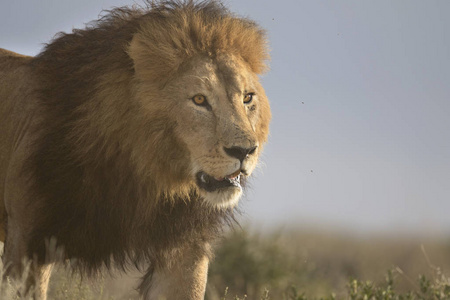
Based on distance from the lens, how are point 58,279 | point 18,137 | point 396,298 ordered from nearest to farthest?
1. point 396,298
2. point 18,137
3. point 58,279

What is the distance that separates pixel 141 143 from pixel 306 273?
288 inches

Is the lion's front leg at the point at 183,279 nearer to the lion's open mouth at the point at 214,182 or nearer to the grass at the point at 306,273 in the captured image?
the grass at the point at 306,273

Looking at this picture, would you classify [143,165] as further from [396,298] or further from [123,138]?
[396,298]

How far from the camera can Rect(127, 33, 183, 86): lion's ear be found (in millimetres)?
5324

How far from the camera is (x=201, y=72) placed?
5.30 m

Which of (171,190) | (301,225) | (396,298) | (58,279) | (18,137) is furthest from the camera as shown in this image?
(301,225)

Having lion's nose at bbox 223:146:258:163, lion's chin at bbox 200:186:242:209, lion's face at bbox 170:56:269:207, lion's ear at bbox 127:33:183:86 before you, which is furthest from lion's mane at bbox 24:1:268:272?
lion's nose at bbox 223:146:258:163

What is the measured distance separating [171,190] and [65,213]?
821 mm

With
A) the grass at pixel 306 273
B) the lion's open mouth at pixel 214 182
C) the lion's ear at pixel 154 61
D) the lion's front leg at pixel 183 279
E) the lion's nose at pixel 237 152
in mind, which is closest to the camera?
the lion's nose at pixel 237 152

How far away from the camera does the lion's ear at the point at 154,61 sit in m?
5.32

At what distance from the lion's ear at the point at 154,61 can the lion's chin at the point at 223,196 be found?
→ 2.70 ft

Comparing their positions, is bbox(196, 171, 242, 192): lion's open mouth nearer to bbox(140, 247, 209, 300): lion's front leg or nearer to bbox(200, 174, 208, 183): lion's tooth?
bbox(200, 174, 208, 183): lion's tooth

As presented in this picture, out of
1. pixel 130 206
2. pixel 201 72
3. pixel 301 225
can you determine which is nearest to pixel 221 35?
pixel 201 72

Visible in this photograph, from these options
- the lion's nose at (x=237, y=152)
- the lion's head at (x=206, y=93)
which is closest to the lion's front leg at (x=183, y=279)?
the lion's head at (x=206, y=93)
